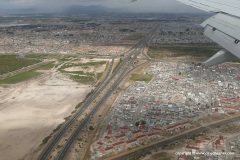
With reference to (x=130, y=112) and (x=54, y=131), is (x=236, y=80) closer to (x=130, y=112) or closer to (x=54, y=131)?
(x=130, y=112)

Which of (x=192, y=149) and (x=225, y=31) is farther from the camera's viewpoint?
(x=192, y=149)

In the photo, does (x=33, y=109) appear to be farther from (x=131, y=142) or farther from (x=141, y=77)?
(x=141, y=77)

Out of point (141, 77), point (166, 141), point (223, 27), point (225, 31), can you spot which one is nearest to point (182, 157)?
point (166, 141)

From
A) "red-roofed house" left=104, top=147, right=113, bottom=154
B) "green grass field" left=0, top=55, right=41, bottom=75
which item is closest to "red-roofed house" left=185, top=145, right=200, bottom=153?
"red-roofed house" left=104, top=147, right=113, bottom=154

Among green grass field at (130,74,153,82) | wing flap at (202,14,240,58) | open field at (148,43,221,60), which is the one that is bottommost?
green grass field at (130,74,153,82)

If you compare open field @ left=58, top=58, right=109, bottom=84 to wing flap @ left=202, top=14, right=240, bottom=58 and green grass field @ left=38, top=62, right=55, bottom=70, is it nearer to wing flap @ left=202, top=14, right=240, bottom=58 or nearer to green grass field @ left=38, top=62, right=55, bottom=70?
green grass field @ left=38, top=62, right=55, bottom=70

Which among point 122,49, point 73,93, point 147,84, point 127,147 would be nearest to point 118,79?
point 147,84

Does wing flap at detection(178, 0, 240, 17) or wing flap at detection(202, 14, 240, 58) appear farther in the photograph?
wing flap at detection(178, 0, 240, 17)
